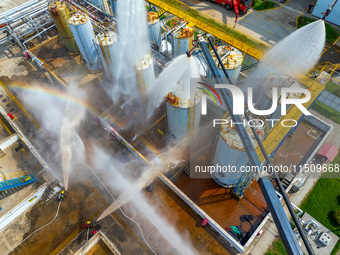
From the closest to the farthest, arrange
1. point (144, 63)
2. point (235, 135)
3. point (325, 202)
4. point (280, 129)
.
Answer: point (235, 135), point (280, 129), point (325, 202), point (144, 63)

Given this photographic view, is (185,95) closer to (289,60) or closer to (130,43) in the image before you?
(130,43)

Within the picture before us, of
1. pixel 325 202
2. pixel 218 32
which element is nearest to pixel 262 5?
pixel 218 32

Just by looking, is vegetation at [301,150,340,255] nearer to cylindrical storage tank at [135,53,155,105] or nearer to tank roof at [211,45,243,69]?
tank roof at [211,45,243,69]

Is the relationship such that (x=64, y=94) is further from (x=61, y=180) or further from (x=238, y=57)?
(x=238, y=57)

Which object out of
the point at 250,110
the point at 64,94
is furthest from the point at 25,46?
the point at 250,110

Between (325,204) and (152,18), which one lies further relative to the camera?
(152,18)

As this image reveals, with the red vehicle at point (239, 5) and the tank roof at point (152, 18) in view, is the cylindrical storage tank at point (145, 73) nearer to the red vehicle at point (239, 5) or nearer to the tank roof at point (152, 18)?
the tank roof at point (152, 18)
